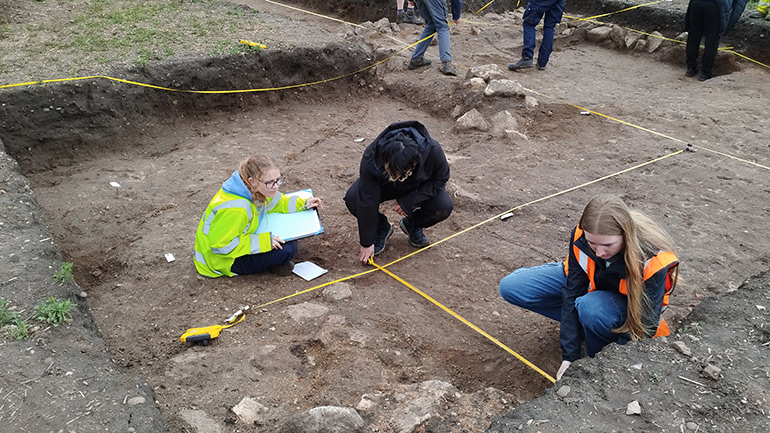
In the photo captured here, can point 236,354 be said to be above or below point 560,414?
below

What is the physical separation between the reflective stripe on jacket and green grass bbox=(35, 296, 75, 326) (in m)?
0.98

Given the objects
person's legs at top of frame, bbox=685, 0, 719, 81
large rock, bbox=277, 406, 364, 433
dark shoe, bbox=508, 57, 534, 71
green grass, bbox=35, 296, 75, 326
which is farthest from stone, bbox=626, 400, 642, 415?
person's legs at top of frame, bbox=685, 0, 719, 81

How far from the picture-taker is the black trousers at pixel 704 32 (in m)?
Result: 7.88

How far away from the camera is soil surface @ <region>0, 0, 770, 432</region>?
2.61m

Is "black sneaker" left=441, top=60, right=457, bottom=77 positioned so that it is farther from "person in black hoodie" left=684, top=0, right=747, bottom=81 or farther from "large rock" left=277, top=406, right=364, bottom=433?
"large rock" left=277, top=406, right=364, bottom=433

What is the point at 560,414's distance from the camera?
7.94 ft

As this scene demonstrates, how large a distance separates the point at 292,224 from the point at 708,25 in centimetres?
728

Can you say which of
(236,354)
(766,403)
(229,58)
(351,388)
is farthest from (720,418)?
(229,58)

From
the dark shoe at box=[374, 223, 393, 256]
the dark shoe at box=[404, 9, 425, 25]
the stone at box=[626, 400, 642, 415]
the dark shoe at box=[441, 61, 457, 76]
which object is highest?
the dark shoe at box=[404, 9, 425, 25]

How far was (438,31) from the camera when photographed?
8047mm

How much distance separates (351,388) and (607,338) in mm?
1423

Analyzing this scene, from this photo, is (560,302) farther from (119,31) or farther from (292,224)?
(119,31)

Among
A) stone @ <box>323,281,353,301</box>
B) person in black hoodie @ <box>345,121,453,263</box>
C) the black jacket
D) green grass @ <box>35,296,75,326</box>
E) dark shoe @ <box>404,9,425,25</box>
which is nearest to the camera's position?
green grass @ <box>35,296,75,326</box>

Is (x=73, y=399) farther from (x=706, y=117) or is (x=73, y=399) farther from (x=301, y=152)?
(x=706, y=117)
